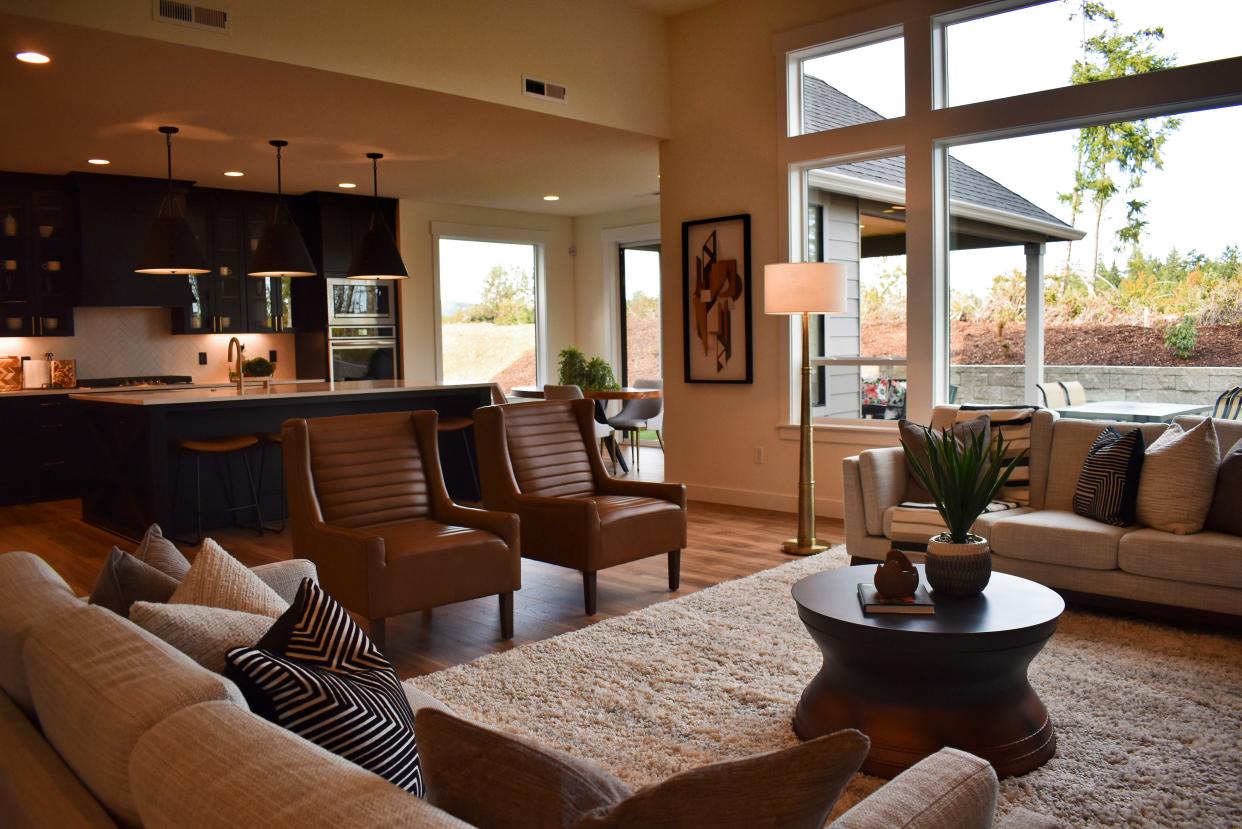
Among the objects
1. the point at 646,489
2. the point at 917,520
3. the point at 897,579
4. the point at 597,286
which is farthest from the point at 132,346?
the point at 897,579

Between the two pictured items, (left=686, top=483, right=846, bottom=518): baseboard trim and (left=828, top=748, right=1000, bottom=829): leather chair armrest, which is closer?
(left=828, top=748, right=1000, bottom=829): leather chair armrest

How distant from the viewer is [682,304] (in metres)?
7.04

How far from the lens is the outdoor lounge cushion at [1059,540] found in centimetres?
380

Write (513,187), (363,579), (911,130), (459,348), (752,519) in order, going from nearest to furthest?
(363,579) < (911,130) < (752,519) < (513,187) < (459,348)

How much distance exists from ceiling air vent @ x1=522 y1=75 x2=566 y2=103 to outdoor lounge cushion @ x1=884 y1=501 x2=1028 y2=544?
3.35 m

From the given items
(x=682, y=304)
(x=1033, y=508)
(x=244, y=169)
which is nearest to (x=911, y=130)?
(x=682, y=304)

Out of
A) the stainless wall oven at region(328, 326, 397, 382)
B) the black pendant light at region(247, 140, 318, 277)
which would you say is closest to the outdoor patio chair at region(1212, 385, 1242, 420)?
the black pendant light at region(247, 140, 318, 277)

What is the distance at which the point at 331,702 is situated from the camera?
4.09 feet

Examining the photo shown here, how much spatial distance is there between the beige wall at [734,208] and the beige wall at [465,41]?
0.28 metres

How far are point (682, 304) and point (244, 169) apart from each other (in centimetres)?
376

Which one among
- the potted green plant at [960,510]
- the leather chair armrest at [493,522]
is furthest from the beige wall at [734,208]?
the potted green plant at [960,510]

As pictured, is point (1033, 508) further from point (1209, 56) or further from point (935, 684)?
point (1209, 56)

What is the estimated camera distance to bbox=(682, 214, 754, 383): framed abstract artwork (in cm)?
662

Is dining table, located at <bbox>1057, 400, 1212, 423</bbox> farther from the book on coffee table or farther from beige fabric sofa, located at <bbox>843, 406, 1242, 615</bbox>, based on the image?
the book on coffee table
